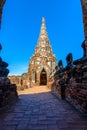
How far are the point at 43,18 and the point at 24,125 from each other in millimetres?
35448

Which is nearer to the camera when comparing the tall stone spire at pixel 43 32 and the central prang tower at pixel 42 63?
the central prang tower at pixel 42 63

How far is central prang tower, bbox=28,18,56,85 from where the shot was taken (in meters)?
26.0

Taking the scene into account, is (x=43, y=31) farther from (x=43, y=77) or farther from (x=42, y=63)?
(x=43, y=77)

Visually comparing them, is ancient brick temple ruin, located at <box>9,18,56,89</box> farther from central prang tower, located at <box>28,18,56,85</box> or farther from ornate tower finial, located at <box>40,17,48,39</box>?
ornate tower finial, located at <box>40,17,48,39</box>

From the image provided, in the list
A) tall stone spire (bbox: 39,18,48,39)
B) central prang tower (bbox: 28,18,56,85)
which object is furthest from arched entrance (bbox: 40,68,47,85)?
tall stone spire (bbox: 39,18,48,39)

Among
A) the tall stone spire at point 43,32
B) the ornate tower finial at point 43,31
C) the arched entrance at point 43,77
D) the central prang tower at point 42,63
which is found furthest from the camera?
the ornate tower finial at point 43,31

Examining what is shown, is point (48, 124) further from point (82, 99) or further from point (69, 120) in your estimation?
point (82, 99)

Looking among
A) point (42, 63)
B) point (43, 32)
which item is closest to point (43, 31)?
point (43, 32)

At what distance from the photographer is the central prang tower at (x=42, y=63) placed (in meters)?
26.0

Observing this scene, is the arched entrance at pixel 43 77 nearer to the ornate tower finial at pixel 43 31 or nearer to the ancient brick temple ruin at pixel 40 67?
the ancient brick temple ruin at pixel 40 67

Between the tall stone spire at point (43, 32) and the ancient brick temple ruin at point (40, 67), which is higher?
the tall stone spire at point (43, 32)

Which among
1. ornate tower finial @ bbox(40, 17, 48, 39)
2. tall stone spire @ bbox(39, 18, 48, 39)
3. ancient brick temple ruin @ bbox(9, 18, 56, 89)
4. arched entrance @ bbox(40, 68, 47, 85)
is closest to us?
ancient brick temple ruin @ bbox(9, 18, 56, 89)

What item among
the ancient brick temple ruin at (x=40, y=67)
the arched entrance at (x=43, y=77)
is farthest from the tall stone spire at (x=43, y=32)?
the arched entrance at (x=43, y=77)

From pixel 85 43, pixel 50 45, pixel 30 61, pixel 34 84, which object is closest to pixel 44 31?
pixel 50 45
